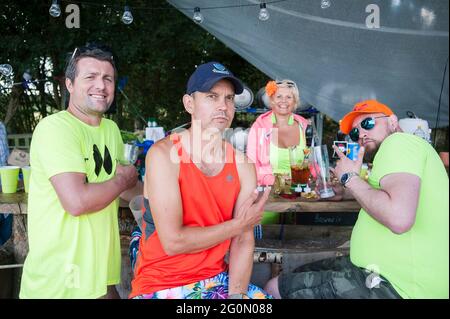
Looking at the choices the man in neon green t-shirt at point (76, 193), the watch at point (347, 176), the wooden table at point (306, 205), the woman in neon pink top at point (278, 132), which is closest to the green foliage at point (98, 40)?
the woman in neon pink top at point (278, 132)

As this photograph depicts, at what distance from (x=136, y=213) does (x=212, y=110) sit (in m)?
Result: 0.91

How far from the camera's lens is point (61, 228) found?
5.76 ft

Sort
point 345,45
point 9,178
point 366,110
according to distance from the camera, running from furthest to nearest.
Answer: point 345,45 < point 9,178 < point 366,110

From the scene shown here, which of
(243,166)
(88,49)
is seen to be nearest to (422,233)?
(243,166)

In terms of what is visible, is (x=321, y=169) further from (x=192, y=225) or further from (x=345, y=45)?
(x=345, y=45)

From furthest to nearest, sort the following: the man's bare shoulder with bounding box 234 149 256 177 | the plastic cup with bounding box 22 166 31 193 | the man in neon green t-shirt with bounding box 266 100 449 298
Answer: the plastic cup with bounding box 22 166 31 193 → the man's bare shoulder with bounding box 234 149 256 177 → the man in neon green t-shirt with bounding box 266 100 449 298

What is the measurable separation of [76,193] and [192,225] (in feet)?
1.68

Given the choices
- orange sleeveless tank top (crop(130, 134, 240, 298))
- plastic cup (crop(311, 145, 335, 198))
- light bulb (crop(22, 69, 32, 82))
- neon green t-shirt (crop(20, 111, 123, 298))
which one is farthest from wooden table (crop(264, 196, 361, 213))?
light bulb (crop(22, 69, 32, 82))

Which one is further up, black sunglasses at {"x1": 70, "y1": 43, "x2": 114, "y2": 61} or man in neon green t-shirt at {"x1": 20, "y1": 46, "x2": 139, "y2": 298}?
black sunglasses at {"x1": 70, "y1": 43, "x2": 114, "y2": 61}

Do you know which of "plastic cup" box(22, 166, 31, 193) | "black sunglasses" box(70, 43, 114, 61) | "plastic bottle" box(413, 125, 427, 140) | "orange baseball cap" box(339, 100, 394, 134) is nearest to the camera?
"black sunglasses" box(70, 43, 114, 61)

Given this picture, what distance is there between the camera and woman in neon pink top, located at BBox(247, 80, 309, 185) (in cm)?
364

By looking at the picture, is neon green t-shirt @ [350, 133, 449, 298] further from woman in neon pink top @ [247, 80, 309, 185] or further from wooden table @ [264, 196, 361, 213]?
woman in neon pink top @ [247, 80, 309, 185]
